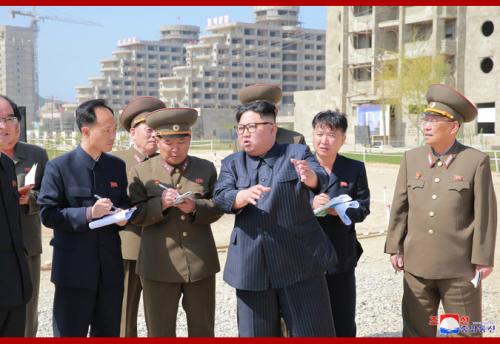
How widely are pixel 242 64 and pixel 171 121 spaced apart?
99943mm

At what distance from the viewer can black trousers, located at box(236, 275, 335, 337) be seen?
3.62 metres

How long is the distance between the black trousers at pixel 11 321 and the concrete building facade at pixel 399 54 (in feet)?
126

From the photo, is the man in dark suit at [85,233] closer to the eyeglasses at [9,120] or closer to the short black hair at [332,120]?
the eyeglasses at [9,120]

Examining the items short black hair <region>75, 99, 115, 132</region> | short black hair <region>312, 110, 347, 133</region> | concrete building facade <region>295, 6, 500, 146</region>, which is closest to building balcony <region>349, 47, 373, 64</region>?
concrete building facade <region>295, 6, 500, 146</region>

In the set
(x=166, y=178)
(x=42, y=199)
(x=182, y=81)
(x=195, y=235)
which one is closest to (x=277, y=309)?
(x=195, y=235)

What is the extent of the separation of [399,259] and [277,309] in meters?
1.32

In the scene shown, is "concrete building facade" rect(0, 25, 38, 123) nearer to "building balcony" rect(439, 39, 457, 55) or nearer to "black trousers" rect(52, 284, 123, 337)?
"building balcony" rect(439, 39, 457, 55)

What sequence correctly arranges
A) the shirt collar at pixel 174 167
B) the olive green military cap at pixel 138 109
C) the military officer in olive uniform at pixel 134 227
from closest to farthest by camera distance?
the shirt collar at pixel 174 167
the military officer in olive uniform at pixel 134 227
the olive green military cap at pixel 138 109

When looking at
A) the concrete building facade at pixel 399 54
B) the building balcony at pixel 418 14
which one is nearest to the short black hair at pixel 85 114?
the concrete building facade at pixel 399 54

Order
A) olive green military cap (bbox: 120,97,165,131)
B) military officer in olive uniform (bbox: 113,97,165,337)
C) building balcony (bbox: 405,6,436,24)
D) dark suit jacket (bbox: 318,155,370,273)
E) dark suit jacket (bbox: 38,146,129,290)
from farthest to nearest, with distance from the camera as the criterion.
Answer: building balcony (bbox: 405,6,436,24) → olive green military cap (bbox: 120,97,165,131) → military officer in olive uniform (bbox: 113,97,165,337) → dark suit jacket (bbox: 318,155,370,273) → dark suit jacket (bbox: 38,146,129,290)

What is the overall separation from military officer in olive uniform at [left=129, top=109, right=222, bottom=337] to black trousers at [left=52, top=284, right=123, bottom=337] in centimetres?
26

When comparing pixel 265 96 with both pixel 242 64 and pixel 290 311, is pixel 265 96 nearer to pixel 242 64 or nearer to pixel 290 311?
pixel 290 311

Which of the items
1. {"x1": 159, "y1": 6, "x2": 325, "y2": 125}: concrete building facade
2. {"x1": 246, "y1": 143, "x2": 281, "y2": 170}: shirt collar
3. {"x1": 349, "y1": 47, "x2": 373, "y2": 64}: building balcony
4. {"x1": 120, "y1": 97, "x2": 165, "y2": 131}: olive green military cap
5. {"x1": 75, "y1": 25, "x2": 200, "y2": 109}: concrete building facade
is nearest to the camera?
{"x1": 246, "y1": 143, "x2": 281, "y2": 170}: shirt collar

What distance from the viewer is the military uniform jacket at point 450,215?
13.6 feet
